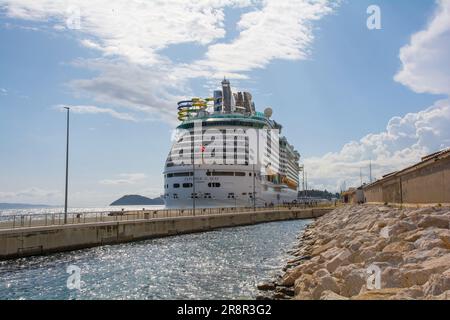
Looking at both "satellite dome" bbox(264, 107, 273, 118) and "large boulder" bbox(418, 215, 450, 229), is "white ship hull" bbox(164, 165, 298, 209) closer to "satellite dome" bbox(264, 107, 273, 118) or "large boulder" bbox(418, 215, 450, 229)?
"satellite dome" bbox(264, 107, 273, 118)

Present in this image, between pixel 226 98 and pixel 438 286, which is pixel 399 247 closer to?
pixel 438 286

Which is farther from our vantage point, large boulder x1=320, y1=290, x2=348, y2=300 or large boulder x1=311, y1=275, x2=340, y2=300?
large boulder x1=311, y1=275, x2=340, y2=300

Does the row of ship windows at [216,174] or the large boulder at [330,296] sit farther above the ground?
the row of ship windows at [216,174]

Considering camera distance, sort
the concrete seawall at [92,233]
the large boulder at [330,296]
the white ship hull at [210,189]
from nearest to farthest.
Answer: the large boulder at [330,296] < the concrete seawall at [92,233] < the white ship hull at [210,189]

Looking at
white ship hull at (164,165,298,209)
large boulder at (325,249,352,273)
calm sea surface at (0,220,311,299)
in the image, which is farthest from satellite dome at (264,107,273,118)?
large boulder at (325,249,352,273)

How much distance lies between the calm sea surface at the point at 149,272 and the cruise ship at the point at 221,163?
3140cm

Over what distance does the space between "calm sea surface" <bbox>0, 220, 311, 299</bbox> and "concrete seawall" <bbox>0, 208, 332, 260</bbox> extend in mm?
897

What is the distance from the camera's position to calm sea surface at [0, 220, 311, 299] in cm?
1558

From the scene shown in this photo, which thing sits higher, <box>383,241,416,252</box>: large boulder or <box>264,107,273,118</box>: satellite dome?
<box>264,107,273,118</box>: satellite dome

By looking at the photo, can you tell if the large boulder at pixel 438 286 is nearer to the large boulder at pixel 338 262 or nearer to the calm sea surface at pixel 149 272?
the large boulder at pixel 338 262

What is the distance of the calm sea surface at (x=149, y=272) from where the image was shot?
1558 centimetres

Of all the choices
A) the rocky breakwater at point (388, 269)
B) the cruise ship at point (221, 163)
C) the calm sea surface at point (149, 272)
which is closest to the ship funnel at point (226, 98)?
the cruise ship at point (221, 163)
